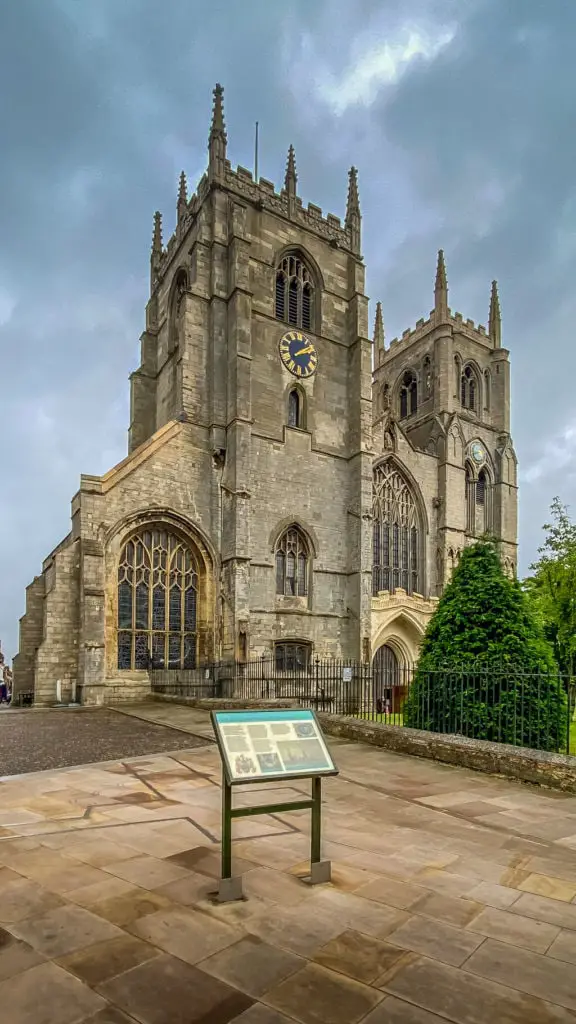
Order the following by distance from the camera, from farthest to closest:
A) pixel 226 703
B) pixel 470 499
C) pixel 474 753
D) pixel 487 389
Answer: pixel 487 389
pixel 470 499
pixel 226 703
pixel 474 753

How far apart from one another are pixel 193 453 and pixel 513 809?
17.3 m

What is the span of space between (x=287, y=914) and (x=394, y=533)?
25.5 m

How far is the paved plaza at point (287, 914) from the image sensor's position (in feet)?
8.56

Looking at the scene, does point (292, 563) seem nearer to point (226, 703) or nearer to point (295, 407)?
point (295, 407)

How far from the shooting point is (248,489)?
2162cm

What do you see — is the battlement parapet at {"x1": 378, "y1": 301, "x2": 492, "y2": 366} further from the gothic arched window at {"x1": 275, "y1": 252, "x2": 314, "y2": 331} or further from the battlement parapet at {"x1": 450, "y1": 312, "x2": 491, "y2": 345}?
the gothic arched window at {"x1": 275, "y1": 252, "x2": 314, "y2": 331}

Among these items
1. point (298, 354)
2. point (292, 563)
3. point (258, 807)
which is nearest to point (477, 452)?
point (298, 354)

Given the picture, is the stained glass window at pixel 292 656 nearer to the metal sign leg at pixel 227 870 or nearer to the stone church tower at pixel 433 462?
the stone church tower at pixel 433 462

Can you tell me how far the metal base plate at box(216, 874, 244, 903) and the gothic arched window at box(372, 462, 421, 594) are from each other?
940 inches

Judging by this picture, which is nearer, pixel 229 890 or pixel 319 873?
pixel 229 890

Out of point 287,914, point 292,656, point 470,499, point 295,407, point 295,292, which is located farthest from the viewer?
point 470,499

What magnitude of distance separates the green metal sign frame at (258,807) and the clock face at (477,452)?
31.0 metres

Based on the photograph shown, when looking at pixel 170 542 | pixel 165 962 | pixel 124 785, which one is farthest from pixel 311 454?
pixel 165 962

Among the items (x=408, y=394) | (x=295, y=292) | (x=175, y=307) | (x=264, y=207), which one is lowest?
(x=408, y=394)
